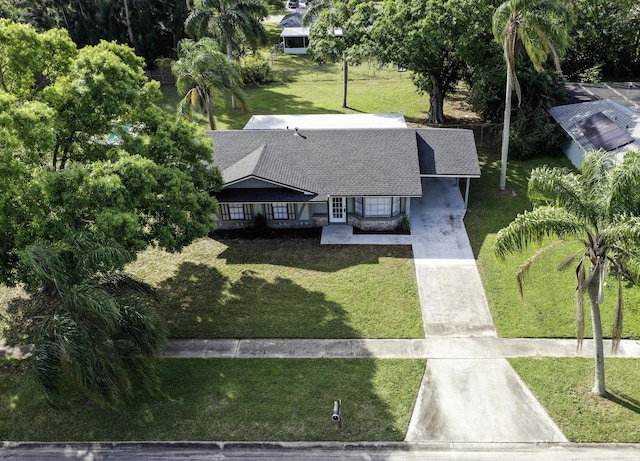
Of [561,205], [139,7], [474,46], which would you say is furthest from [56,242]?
[139,7]

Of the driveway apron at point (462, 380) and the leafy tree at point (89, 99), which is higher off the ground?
the leafy tree at point (89, 99)

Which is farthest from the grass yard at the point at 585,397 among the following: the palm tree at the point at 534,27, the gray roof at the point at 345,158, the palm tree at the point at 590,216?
the palm tree at the point at 534,27

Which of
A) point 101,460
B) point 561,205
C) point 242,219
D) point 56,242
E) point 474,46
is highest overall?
point 474,46

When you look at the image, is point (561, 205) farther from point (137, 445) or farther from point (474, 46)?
point (474, 46)

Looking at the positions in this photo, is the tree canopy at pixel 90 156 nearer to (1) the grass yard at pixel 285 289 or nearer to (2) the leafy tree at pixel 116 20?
(1) the grass yard at pixel 285 289

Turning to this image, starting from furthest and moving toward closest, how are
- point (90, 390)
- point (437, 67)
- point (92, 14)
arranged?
point (92, 14), point (437, 67), point (90, 390)

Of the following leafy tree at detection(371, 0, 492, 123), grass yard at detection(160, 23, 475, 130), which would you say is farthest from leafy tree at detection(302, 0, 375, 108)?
grass yard at detection(160, 23, 475, 130)
